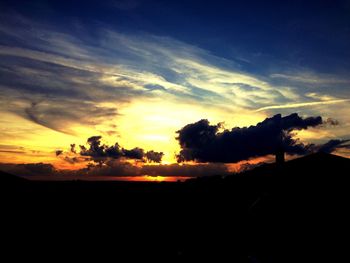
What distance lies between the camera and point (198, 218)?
19.3 m

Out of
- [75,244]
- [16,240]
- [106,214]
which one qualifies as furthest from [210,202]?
[16,240]

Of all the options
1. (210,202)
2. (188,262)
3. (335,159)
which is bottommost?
(188,262)

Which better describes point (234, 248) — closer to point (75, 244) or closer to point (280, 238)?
point (280, 238)

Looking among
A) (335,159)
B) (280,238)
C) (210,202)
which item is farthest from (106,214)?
(335,159)

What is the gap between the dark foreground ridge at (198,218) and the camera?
1303 centimetres

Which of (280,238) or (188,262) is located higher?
(280,238)

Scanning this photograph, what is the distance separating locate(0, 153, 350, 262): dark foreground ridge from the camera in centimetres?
1303

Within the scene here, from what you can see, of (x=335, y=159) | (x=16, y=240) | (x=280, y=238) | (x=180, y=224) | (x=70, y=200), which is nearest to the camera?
(x=280, y=238)

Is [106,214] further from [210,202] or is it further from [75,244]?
[210,202]

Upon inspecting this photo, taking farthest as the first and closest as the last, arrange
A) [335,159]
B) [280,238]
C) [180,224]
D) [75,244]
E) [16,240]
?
[180,224], [75,244], [16,240], [335,159], [280,238]

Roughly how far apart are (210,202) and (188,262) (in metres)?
4.82

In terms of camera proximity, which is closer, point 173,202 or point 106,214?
point 106,214

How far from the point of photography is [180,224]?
1956 cm

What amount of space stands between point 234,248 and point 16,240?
36.4 ft
